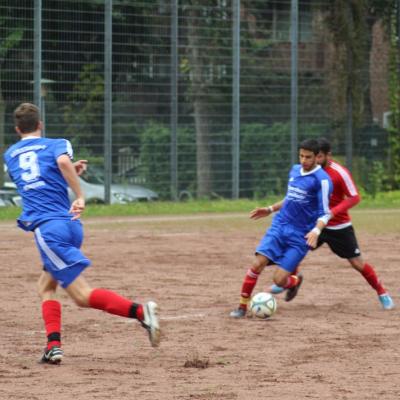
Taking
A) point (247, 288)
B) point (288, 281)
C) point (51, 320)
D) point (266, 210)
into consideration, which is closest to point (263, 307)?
point (247, 288)

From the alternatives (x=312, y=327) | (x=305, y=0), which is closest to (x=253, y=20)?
(x=305, y=0)

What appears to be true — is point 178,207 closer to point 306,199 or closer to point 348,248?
point 348,248

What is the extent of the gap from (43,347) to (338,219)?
11.9ft

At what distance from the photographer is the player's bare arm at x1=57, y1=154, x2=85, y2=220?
797 cm

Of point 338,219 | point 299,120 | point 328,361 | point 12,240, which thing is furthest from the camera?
point 299,120

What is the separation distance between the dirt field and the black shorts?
523 millimetres

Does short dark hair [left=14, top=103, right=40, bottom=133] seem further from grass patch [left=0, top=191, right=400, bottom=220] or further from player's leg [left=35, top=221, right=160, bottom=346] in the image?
grass patch [left=0, top=191, right=400, bottom=220]

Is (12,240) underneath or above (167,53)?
underneath

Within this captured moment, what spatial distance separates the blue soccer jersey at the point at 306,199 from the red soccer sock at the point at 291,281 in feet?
1.91

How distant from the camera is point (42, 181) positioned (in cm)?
818

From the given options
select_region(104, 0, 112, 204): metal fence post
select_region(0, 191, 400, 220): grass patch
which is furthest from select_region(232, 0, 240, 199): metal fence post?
select_region(104, 0, 112, 204): metal fence post

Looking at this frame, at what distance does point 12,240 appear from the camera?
17.2 meters

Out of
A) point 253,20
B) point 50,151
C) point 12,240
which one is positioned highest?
point 253,20

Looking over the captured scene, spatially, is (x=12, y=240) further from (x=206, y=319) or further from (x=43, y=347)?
(x=43, y=347)
